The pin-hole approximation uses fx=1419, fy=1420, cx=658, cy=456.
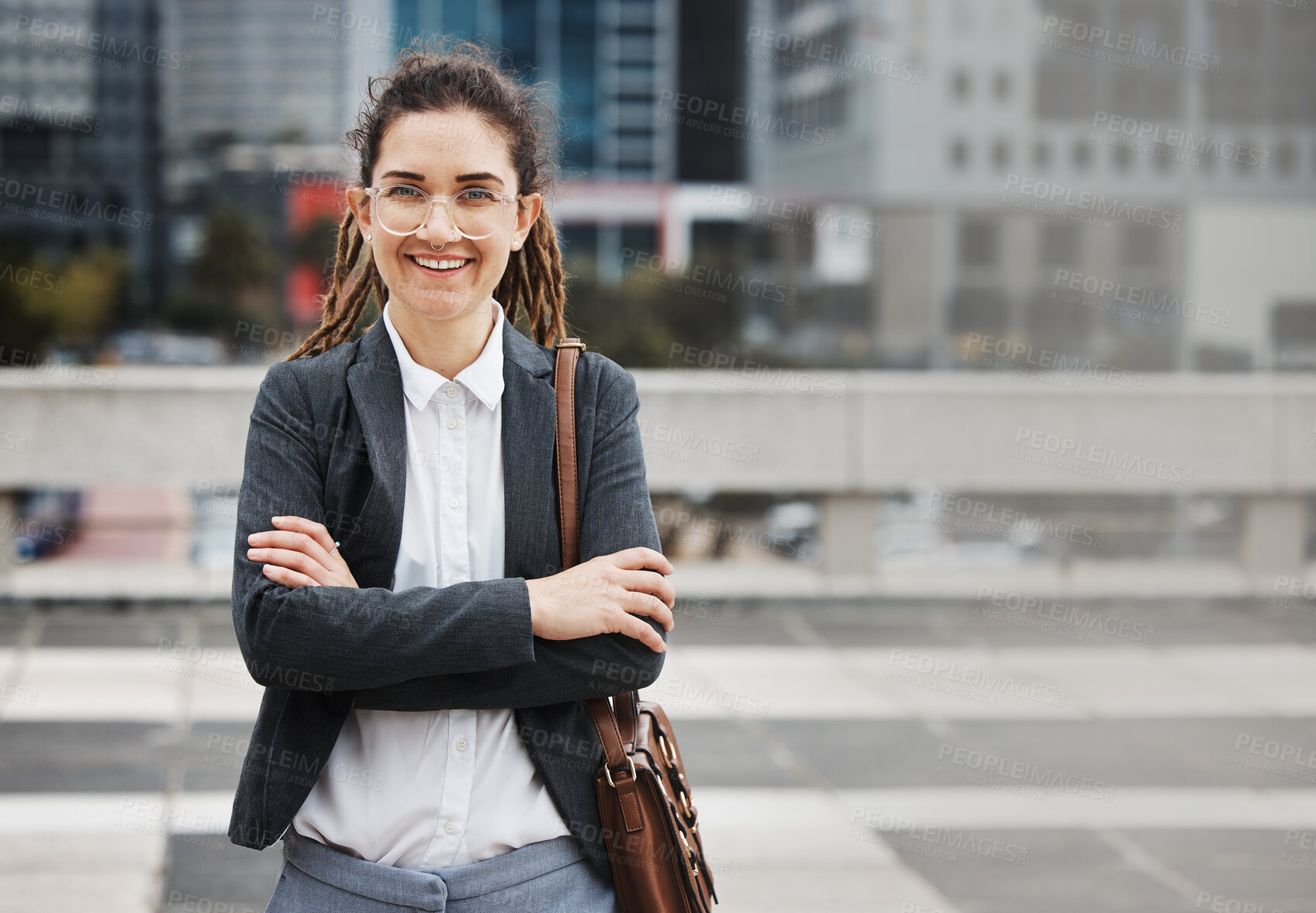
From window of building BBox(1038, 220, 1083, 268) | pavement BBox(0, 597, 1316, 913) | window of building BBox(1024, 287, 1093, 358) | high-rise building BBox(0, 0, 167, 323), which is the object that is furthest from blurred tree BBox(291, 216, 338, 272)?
pavement BBox(0, 597, 1316, 913)

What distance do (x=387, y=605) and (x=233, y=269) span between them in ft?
321

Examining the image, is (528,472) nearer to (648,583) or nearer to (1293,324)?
(648,583)

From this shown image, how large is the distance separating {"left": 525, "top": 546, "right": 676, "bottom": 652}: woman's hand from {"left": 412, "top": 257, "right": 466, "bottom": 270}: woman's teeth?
450 mm

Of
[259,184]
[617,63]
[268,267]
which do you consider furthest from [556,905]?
[617,63]

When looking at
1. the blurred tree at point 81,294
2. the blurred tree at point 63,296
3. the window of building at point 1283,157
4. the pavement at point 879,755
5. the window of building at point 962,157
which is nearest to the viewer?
the pavement at point 879,755

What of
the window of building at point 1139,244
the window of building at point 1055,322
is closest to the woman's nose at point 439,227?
the window of building at point 1055,322

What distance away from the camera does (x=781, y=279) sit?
11350 centimetres

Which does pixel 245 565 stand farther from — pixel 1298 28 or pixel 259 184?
pixel 1298 28

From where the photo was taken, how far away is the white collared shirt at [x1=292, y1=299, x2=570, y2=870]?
6.19 feet

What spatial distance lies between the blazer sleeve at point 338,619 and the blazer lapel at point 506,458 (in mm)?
75

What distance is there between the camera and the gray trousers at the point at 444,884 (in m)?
1.85

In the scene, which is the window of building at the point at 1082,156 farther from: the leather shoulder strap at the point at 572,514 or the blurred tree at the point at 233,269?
the leather shoulder strap at the point at 572,514

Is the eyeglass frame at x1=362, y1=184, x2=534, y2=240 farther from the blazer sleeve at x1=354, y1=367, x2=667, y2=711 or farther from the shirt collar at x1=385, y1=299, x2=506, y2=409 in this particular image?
the blazer sleeve at x1=354, y1=367, x2=667, y2=711

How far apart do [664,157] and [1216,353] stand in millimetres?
62009
